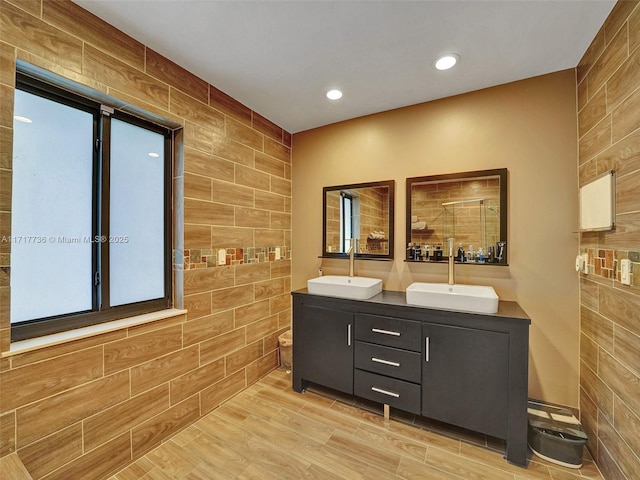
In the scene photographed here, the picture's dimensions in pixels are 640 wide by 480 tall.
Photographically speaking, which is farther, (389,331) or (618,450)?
(389,331)

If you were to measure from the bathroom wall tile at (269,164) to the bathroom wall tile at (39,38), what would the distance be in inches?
53.1

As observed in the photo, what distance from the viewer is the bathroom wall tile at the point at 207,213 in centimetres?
199

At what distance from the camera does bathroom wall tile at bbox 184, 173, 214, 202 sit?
1.97 metres

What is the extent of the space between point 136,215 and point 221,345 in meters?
1.16

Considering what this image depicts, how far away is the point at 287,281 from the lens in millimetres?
3016

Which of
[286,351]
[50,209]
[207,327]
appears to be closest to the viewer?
[50,209]

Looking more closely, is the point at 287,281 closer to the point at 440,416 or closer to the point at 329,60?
the point at 440,416

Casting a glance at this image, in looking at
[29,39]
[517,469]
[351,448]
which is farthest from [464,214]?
[29,39]

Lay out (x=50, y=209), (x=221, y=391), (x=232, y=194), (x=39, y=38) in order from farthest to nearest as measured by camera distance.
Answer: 1. (x=232, y=194)
2. (x=221, y=391)
3. (x=50, y=209)
4. (x=39, y=38)

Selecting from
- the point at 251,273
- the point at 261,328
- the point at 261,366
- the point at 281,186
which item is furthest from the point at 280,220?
the point at 261,366

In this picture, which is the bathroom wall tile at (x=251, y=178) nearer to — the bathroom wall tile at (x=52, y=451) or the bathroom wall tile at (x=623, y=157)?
the bathroom wall tile at (x=52, y=451)

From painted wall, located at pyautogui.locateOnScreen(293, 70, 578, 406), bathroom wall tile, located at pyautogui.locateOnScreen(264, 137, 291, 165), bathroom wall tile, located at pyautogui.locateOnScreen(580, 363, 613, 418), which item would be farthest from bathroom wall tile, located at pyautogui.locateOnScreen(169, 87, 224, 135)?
bathroom wall tile, located at pyautogui.locateOnScreen(580, 363, 613, 418)

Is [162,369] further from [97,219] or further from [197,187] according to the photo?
[197,187]

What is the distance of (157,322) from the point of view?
5.85 ft
